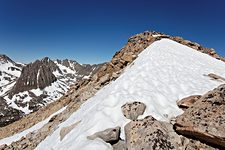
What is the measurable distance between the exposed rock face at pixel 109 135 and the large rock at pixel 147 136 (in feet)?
1.34

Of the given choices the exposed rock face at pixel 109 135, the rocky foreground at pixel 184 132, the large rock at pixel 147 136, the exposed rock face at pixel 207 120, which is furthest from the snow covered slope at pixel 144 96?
the exposed rock face at pixel 207 120

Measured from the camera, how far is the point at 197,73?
749 inches

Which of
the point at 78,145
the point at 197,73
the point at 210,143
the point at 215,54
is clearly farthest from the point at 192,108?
the point at 215,54

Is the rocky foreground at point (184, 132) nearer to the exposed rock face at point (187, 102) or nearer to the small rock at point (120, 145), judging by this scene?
the small rock at point (120, 145)

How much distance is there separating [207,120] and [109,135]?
12.1 ft

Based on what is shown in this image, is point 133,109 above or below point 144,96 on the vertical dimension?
below

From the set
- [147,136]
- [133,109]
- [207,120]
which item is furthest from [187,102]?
[147,136]

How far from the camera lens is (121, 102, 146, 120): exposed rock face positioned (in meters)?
11.1

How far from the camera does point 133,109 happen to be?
11.3 metres

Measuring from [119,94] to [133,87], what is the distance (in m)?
1.28

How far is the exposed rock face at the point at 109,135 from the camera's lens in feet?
30.6

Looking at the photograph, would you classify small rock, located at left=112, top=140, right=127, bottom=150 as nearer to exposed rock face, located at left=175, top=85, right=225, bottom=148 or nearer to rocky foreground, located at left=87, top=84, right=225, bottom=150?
rocky foreground, located at left=87, top=84, right=225, bottom=150

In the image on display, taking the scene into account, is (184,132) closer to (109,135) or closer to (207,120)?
(207,120)

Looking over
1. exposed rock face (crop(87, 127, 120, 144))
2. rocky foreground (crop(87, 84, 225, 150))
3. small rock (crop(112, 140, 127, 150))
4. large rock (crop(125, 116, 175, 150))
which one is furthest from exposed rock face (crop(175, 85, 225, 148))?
exposed rock face (crop(87, 127, 120, 144))
